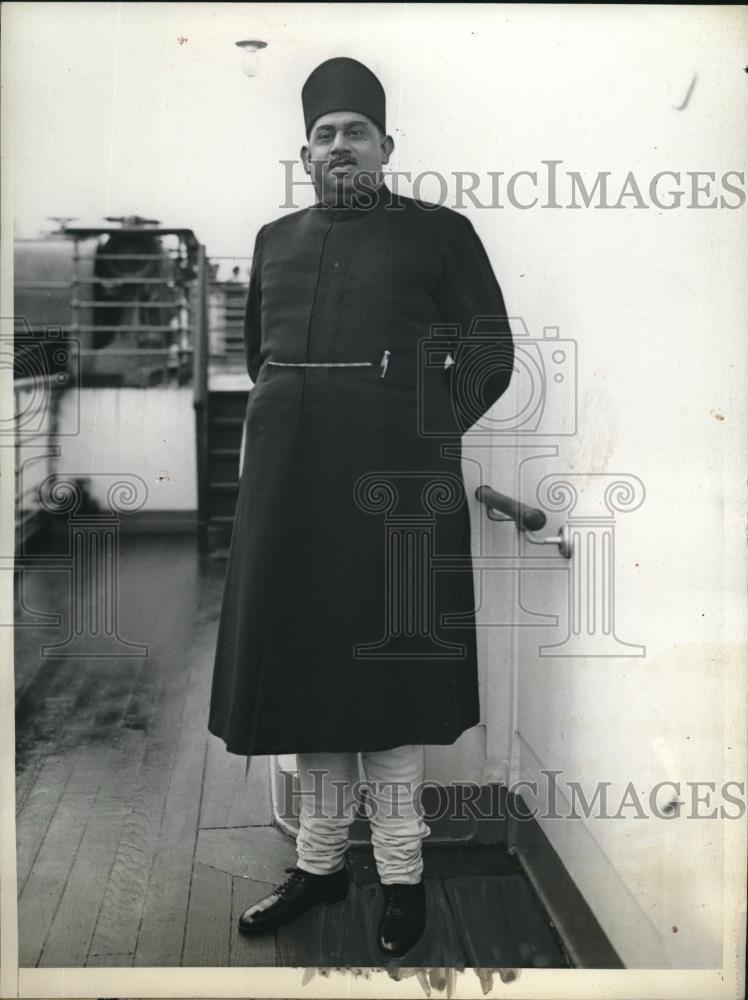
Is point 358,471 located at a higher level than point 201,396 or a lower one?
lower

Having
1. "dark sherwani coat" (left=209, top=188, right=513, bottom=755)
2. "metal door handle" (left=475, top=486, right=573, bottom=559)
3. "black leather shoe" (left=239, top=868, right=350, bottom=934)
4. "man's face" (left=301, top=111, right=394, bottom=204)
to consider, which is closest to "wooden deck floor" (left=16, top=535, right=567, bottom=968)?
"black leather shoe" (left=239, top=868, right=350, bottom=934)

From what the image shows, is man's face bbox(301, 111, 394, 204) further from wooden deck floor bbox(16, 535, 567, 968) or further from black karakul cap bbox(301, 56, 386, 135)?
wooden deck floor bbox(16, 535, 567, 968)

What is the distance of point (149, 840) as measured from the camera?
5.88 ft

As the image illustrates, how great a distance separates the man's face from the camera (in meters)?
1.69

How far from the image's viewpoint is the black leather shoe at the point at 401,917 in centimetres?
174

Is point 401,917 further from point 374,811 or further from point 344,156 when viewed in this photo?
point 344,156

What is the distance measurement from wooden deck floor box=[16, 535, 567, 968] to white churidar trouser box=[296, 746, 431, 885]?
0.05m

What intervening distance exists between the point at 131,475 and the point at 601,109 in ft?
3.08

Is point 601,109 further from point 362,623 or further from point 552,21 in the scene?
point 362,623

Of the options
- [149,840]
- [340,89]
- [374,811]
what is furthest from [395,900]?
[340,89]

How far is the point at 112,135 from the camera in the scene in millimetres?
1686

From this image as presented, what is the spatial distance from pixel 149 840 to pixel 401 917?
17.3 inches

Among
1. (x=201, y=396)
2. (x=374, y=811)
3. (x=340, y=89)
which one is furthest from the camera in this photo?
(x=374, y=811)

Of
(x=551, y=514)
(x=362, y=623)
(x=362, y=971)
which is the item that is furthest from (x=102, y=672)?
(x=551, y=514)
